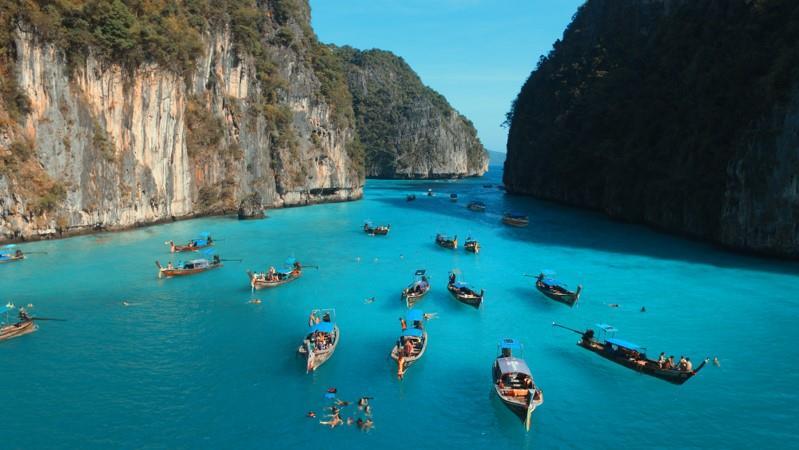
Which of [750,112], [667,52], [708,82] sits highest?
[667,52]

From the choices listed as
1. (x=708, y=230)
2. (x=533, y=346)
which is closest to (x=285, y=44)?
(x=708, y=230)

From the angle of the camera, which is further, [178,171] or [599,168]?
[599,168]

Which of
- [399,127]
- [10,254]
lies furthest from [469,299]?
[399,127]

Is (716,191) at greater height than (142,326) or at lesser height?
greater

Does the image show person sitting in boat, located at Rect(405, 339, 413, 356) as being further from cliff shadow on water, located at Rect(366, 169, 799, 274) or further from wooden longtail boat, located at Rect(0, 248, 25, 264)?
wooden longtail boat, located at Rect(0, 248, 25, 264)

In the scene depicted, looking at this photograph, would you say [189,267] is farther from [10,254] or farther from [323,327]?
[323,327]

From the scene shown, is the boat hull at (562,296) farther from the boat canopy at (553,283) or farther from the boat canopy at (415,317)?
the boat canopy at (415,317)

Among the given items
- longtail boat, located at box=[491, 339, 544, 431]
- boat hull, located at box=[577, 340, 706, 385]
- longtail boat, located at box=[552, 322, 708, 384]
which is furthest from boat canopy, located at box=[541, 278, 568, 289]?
longtail boat, located at box=[491, 339, 544, 431]

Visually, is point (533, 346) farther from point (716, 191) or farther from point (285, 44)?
point (285, 44)
